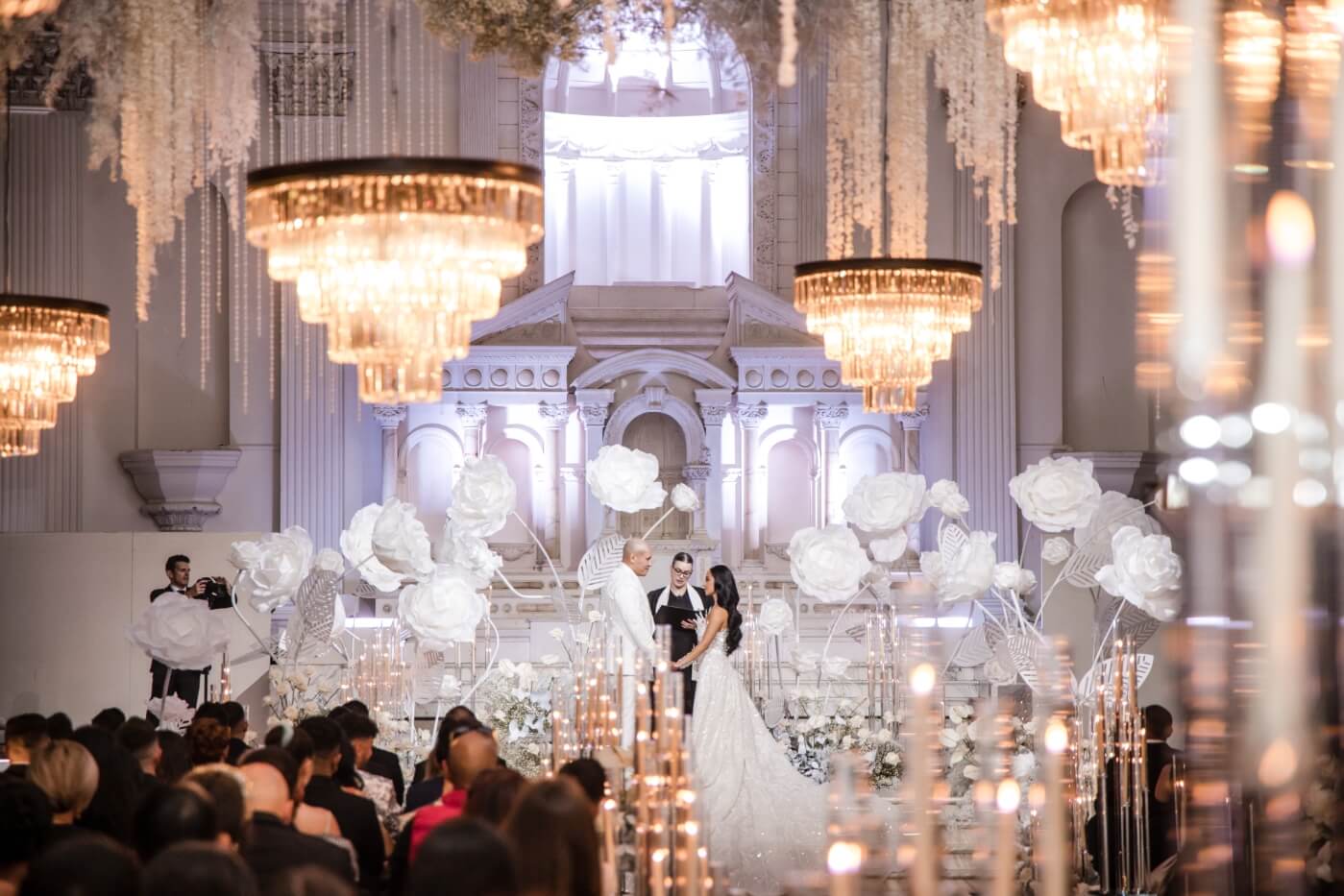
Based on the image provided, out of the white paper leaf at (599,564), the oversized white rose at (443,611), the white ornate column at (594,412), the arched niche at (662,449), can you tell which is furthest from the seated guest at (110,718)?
the arched niche at (662,449)

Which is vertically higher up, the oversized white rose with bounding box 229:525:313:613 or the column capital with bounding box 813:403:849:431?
the column capital with bounding box 813:403:849:431

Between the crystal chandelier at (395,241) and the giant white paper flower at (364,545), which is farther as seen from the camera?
the giant white paper flower at (364,545)

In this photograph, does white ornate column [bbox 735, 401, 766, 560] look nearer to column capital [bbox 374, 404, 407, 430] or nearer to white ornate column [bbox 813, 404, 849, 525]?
white ornate column [bbox 813, 404, 849, 525]

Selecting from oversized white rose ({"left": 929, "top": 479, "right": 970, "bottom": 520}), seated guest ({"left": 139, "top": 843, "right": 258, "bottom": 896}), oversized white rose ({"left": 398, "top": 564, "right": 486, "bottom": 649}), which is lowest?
seated guest ({"left": 139, "top": 843, "right": 258, "bottom": 896})

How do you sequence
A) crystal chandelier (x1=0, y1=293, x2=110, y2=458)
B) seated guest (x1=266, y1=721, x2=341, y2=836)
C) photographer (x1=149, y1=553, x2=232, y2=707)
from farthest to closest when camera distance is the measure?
photographer (x1=149, y1=553, x2=232, y2=707) < crystal chandelier (x1=0, y1=293, x2=110, y2=458) < seated guest (x1=266, y1=721, x2=341, y2=836)

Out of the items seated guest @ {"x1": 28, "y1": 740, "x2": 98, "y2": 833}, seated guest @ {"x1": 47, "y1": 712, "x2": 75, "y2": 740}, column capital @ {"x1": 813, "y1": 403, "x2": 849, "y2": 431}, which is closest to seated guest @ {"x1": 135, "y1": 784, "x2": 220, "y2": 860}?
seated guest @ {"x1": 28, "y1": 740, "x2": 98, "y2": 833}

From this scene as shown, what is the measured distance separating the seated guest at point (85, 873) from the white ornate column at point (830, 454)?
10895 mm

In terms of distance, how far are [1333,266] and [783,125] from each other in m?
11.7

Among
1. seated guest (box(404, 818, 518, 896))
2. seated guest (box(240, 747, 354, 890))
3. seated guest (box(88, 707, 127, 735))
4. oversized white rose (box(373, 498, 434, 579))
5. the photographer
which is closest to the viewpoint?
seated guest (box(404, 818, 518, 896))

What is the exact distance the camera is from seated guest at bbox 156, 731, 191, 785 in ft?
18.0

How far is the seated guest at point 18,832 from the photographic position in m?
3.42

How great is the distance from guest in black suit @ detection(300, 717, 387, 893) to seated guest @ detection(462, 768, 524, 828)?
0.91 m

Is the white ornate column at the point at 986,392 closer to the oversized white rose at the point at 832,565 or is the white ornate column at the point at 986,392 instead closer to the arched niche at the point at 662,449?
the arched niche at the point at 662,449

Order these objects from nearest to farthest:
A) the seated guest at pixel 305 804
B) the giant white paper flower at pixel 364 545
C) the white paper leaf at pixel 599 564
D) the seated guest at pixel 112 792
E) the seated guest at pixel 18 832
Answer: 1. the seated guest at pixel 18 832
2. the seated guest at pixel 112 792
3. the seated guest at pixel 305 804
4. the white paper leaf at pixel 599 564
5. the giant white paper flower at pixel 364 545
